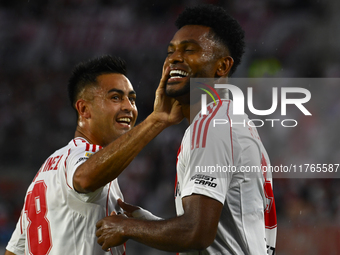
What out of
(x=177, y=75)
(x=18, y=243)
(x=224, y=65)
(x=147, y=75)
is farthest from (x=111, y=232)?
(x=147, y=75)

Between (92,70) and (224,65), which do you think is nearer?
(224,65)

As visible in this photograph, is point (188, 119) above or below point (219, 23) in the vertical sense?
below

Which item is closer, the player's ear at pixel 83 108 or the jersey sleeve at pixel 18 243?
the jersey sleeve at pixel 18 243

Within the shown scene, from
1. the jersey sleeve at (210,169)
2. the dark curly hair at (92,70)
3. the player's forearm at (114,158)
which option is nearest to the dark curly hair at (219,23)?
the player's forearm at (114,158)

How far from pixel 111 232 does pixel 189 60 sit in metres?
1.21

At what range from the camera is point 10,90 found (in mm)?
8406

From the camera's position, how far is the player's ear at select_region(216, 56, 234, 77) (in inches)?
104

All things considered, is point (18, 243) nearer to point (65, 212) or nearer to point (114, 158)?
point (65, 212)

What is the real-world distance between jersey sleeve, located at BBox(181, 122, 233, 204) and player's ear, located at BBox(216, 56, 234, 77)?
66cm

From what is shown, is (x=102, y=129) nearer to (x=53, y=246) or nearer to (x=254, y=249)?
(x=53, y=246)

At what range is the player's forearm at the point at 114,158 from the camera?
2.42 m

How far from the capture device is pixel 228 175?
2.10m

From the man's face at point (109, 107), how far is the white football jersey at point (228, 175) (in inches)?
50.8

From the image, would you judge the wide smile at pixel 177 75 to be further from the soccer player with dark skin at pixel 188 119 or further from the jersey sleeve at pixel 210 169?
the jersey sleeve at pixel 210 169
